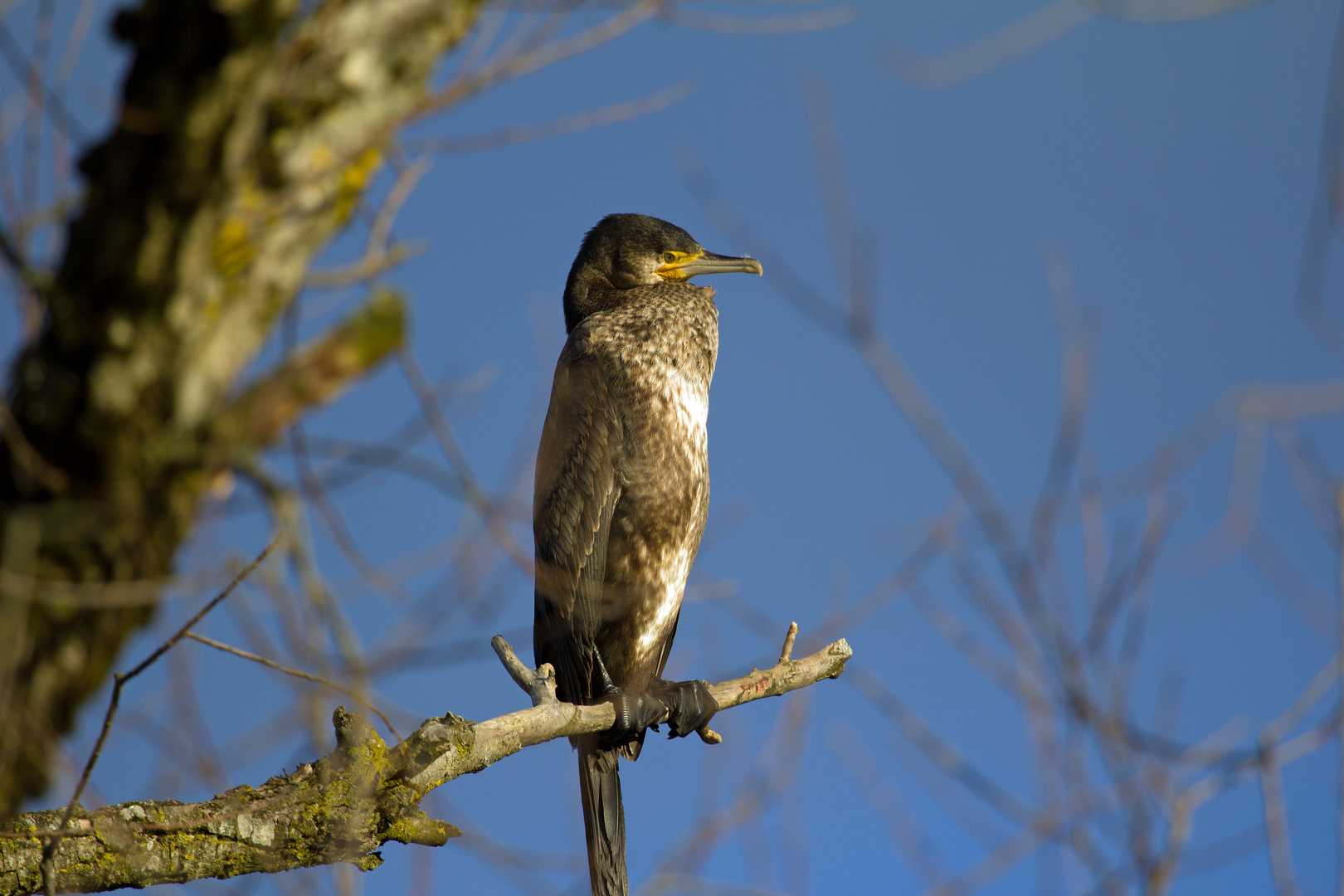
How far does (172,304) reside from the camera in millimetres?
1574

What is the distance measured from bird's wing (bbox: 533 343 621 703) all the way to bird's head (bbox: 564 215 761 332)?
0.64 m

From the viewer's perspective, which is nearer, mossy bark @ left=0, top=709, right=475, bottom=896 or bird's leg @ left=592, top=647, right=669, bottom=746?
mossy bark @ left=0, top=709, right=475, bottom=896

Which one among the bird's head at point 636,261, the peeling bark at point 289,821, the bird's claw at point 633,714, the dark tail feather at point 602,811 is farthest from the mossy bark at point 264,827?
the bird's head at point 636,261

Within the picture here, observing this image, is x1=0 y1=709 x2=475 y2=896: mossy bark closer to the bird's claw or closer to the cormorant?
the bird's claw

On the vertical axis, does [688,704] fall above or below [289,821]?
above

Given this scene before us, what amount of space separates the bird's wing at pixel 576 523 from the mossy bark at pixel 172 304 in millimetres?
1549

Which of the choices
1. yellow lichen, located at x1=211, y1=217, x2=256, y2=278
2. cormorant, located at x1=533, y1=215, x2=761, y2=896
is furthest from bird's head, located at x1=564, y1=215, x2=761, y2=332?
yellow lichen, located at x1=211, y1=217, x2=256, y2=278

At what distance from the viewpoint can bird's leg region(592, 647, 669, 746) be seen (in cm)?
296

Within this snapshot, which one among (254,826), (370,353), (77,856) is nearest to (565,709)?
(254,826)

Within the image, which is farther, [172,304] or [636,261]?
[636,261]

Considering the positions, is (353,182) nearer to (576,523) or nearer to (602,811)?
(576,523)

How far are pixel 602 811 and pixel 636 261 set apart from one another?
210 cm

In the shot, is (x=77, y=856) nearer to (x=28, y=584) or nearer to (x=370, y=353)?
(x=28, y=584)

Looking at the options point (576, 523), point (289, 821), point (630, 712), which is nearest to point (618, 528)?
point (576, 523)
